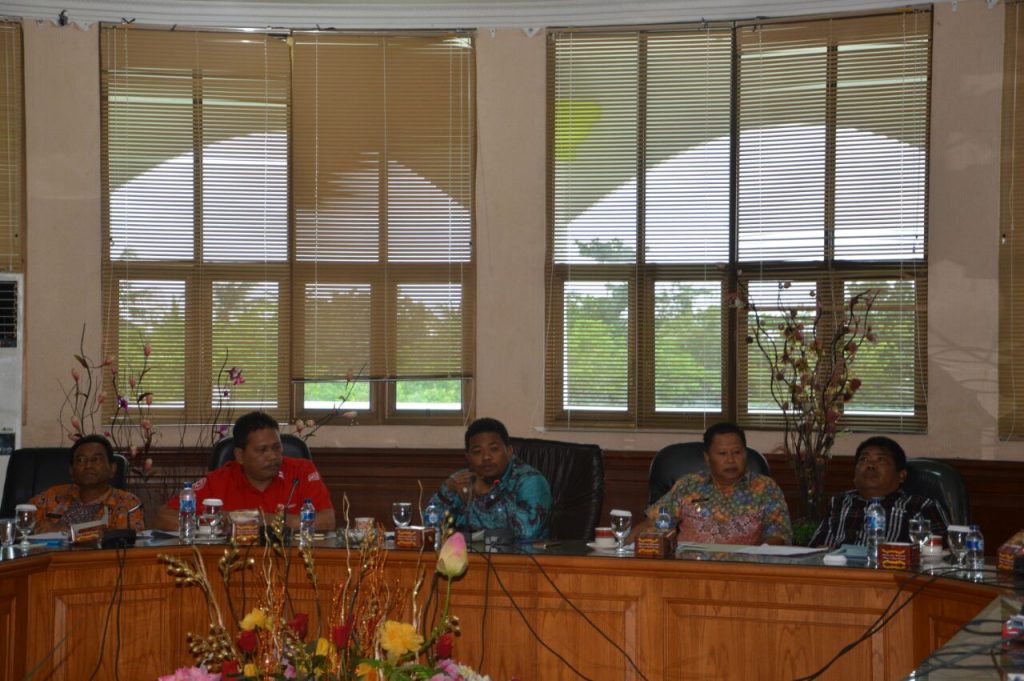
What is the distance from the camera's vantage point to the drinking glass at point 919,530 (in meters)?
3.57

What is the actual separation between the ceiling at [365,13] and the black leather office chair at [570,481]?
7.26ft

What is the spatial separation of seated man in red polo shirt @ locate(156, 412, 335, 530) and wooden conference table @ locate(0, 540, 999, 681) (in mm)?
534

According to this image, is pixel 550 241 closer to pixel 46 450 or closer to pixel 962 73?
pixel 962 73

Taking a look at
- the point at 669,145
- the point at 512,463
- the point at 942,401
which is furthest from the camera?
the point at 669,145

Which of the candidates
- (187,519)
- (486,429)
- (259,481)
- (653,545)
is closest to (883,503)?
(653,545)

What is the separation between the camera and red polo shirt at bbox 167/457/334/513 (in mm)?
4297

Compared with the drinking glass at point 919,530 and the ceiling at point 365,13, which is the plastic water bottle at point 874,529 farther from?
the ceiling at point 365,13

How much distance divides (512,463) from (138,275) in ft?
7.83

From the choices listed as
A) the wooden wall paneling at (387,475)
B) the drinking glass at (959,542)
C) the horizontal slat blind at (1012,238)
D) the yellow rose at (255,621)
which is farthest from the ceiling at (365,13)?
the yellow rose at (255,621)

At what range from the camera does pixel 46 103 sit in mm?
5668

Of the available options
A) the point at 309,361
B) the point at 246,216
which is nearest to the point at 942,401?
the point at 309,361

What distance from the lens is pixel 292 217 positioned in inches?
227

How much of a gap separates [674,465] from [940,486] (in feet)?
3.06

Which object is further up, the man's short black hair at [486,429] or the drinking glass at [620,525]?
the man's short black hair at [486,429]
